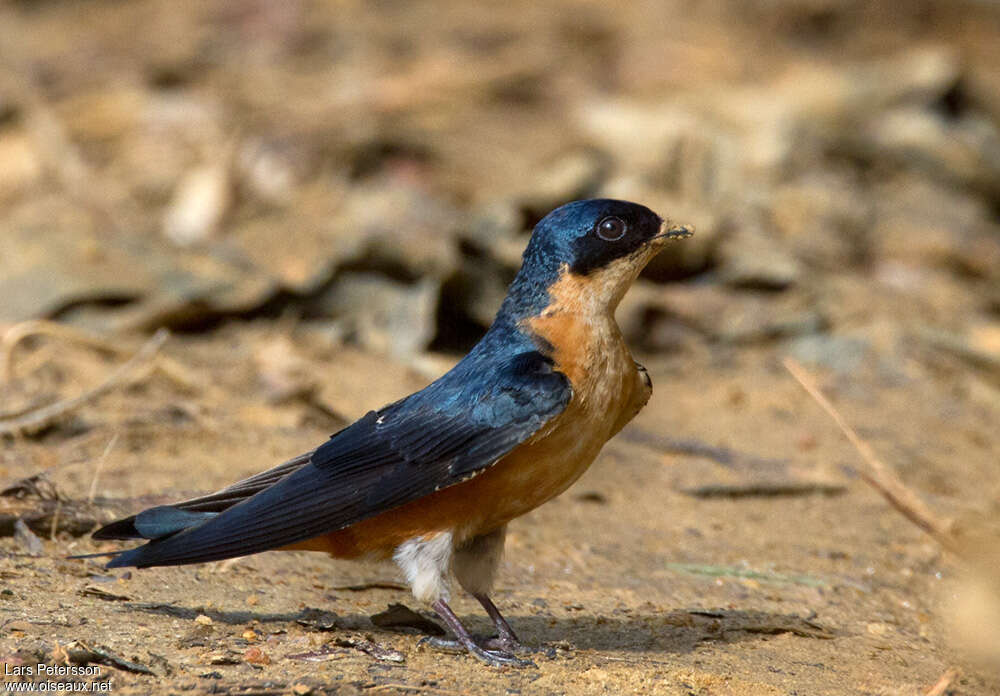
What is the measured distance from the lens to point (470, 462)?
10.9ft

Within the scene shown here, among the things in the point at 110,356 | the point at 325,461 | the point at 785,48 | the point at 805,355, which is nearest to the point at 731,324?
the point at 805,355

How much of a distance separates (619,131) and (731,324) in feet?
9.30

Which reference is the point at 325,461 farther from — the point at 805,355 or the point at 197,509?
the point at 805,355

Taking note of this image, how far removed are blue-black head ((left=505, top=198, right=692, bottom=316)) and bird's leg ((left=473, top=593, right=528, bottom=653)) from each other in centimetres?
88

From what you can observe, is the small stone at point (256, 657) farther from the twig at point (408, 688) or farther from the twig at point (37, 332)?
the twig at point (37, 332)

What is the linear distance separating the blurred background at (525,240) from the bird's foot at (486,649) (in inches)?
10.5

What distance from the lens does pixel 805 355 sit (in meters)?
6.99

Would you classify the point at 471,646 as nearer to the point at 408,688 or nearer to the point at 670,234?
the point at 408,688

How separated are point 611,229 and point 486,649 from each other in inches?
51.2

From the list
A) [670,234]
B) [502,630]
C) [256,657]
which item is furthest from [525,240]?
[256,657]

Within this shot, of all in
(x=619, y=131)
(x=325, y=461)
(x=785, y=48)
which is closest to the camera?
(x=325, y=461)

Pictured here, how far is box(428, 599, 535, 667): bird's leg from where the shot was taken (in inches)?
131

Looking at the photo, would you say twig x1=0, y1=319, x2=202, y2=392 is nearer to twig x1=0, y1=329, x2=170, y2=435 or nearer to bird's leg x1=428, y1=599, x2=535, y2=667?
twig x1=0, y1=329, x2=170, y2=435

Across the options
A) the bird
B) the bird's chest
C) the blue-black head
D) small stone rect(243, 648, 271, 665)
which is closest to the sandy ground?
small stone rect(243, 648, 271, 665)
